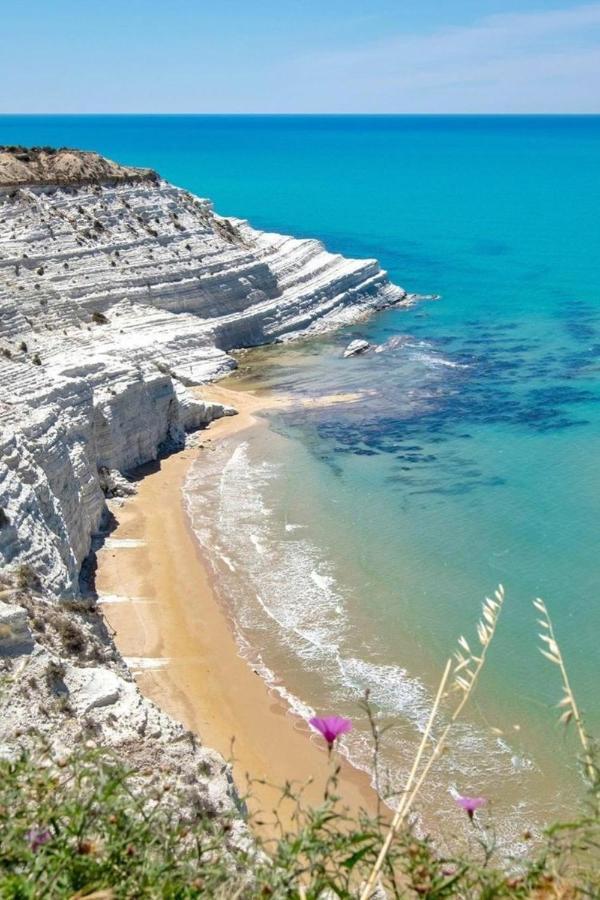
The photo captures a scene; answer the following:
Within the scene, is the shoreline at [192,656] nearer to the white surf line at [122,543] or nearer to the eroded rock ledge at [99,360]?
the white surf line at [122,543]

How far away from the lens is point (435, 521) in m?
24.8

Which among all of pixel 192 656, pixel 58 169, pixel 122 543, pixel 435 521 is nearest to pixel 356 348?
pixel 58 169

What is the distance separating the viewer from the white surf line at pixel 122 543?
23703 mm

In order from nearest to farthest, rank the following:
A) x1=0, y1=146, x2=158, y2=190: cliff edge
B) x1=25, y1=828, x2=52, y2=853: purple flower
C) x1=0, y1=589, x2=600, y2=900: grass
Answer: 1. x1=0, y1=589, x2=600, y2=900: grass
2. x1=25, y1=828, x2=52, y2=853: purple flower
3. x1=0, y1=146, x2=158, y2=190: cliff edge

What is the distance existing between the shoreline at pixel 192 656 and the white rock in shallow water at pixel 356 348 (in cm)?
1609

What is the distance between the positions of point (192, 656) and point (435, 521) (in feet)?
28.4

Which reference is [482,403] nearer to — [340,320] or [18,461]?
[340,320]

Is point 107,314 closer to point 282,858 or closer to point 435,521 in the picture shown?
point 435,521

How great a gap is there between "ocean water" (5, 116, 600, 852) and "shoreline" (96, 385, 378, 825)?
556 millimetres

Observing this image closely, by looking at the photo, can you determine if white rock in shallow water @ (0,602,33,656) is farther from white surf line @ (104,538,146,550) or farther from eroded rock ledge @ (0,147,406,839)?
white surf line @ (104,538,146,550)

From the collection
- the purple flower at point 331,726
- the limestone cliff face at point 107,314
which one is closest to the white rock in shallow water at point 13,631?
the limestone cliff face at point 107,314

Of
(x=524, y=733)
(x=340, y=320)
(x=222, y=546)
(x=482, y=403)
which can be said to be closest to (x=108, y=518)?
(x=222, y=546)

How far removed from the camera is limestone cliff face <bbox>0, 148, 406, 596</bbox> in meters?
21.3

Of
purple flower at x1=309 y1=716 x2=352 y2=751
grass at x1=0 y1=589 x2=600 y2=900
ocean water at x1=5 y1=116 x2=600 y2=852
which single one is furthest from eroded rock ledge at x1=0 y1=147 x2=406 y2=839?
ocean water at x1=5 y1=116 x2=600 y2=852
